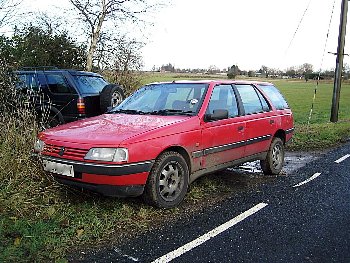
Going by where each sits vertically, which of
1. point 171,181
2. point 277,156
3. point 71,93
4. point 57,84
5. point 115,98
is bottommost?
point 277,156

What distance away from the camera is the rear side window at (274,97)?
6.82 m

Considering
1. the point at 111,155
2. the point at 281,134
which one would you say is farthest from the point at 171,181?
the point at 281,134

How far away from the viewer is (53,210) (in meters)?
4.29

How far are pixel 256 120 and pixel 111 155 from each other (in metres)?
2.93

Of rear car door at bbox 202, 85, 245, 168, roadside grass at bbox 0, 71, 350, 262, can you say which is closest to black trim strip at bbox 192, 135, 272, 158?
rear car door at bbox 202, 85, 245, 168

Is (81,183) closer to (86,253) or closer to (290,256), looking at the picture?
(86,253)

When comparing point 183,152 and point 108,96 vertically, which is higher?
point 108,96

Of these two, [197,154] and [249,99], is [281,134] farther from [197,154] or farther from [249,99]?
[197,154]

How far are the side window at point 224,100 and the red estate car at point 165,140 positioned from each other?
17mm

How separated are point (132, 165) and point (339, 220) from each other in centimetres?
254

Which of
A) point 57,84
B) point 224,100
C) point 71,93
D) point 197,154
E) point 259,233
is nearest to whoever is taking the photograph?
point 259,233

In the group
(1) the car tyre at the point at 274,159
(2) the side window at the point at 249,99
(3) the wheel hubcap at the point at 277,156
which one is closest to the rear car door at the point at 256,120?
(2) the side window at the point at 249,99

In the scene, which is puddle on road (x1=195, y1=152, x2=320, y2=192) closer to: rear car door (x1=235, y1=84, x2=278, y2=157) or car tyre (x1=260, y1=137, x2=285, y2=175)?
car tyre (x1=260, y1=137, x2=285, y2=175)

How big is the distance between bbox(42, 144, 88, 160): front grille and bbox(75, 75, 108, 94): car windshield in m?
4.35
